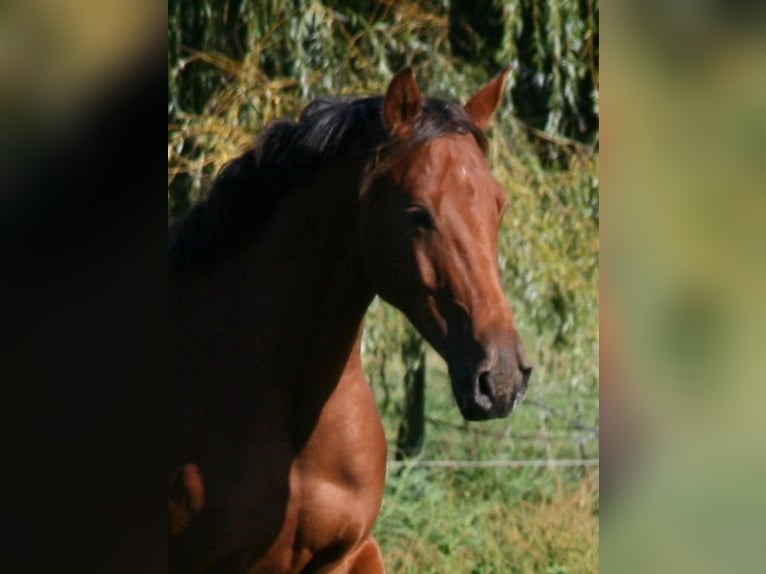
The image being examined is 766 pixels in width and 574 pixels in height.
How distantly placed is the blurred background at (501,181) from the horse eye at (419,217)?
1.37 m

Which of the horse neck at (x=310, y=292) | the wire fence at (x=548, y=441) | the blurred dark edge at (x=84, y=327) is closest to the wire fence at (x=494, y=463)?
the wire fence at (x=548, y=441)

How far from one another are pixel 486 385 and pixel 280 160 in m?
0.73

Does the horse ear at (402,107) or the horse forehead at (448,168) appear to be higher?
the horse ear at (402,107)

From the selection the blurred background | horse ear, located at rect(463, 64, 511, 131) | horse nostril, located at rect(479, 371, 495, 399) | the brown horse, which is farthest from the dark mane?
the blurred background

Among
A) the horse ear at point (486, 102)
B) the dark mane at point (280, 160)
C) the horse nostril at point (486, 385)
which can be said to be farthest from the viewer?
the horse ear at point (486, 102)

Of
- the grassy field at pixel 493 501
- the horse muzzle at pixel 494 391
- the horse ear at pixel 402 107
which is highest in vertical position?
the horse ear at pixel 402 107

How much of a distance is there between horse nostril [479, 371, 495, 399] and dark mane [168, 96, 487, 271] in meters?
0.51

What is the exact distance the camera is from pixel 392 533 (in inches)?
153

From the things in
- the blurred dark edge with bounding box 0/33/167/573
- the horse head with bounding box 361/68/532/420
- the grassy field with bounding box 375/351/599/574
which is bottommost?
the grassy field with bounding box 375/351/599/574

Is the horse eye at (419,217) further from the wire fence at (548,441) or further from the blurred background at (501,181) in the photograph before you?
the wire fence at (548,441)

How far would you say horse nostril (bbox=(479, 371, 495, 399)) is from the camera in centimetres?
232

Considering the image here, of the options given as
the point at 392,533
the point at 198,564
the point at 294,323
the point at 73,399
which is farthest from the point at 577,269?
the point at 73,399

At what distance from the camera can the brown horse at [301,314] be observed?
2.49m

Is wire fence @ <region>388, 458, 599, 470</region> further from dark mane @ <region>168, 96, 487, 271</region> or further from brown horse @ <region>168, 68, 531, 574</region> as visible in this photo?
dark mane @ <region>168, 96, 487, 271</region>
